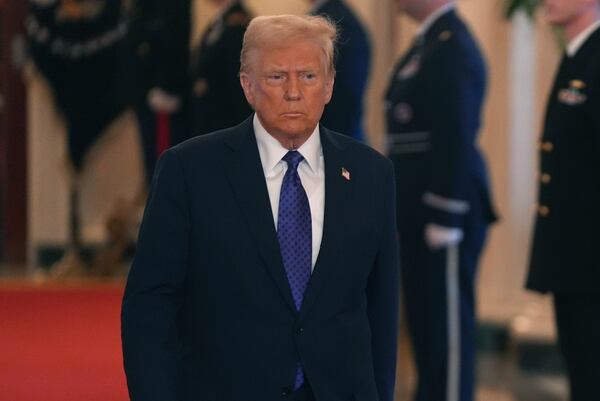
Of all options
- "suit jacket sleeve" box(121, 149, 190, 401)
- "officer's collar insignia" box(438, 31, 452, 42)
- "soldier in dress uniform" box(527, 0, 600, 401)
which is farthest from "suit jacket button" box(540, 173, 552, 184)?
"suit jacket sleeve" box(121, 149, 190, 401)

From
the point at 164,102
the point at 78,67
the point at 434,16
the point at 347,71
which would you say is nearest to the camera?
the point at 434,16

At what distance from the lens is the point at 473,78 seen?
4.65 metres

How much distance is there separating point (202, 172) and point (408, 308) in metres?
2.45

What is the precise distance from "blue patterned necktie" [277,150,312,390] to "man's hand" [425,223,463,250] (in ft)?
7.28

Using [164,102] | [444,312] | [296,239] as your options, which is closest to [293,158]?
[296,239]

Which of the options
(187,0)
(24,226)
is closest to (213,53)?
(187,0)

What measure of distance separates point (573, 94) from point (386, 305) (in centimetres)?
160

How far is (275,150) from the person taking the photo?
2.47 metres

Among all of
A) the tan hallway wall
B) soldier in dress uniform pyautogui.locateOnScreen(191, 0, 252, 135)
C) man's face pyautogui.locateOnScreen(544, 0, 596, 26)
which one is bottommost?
the tan hallway wall

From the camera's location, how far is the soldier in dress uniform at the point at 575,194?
155 inches

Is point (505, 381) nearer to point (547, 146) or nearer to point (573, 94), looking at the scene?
point (547, 146)

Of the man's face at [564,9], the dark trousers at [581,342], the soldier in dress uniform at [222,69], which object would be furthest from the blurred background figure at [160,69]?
the dark trousers at [581,342]

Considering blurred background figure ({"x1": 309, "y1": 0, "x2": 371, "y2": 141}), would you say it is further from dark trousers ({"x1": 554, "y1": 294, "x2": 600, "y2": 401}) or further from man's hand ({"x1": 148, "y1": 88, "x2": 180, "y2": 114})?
man's hand ({"x1": 148, "y1": 88, "x2": 180, "y2": 114})

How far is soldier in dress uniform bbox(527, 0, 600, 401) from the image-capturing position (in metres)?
3.95
